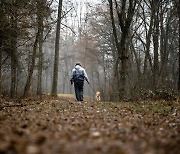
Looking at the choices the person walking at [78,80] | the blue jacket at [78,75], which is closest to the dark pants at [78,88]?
the person walking at [78,80]

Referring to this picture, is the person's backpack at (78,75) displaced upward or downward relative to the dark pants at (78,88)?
upward

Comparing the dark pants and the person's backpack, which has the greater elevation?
the person's backpack

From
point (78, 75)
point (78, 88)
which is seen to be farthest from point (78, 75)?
point (78, 88)

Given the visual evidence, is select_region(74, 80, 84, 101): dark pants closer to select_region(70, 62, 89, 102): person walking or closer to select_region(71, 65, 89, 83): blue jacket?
select_region(70, 62, 89, 102): person walking

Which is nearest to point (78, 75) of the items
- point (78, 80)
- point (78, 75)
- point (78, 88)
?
point (78, 75)

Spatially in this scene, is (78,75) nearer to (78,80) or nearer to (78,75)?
(78,75)

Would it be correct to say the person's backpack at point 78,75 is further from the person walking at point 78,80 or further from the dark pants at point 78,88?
the dark pants at point 78,88

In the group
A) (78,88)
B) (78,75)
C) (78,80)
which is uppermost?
(78,75)

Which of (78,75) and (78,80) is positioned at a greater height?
(78,75)

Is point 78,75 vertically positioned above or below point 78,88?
above

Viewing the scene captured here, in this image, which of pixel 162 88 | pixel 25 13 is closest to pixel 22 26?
pixel 25 13

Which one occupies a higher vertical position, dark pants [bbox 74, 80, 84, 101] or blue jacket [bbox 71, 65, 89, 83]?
blue jacket [bbox 71, 65, 89, 83]

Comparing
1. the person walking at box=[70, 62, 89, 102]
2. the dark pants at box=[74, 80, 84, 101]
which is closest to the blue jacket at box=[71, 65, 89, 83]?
the person walking at box=[70, 62, 89, 102]

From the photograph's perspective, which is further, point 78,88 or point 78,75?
point 78,88
